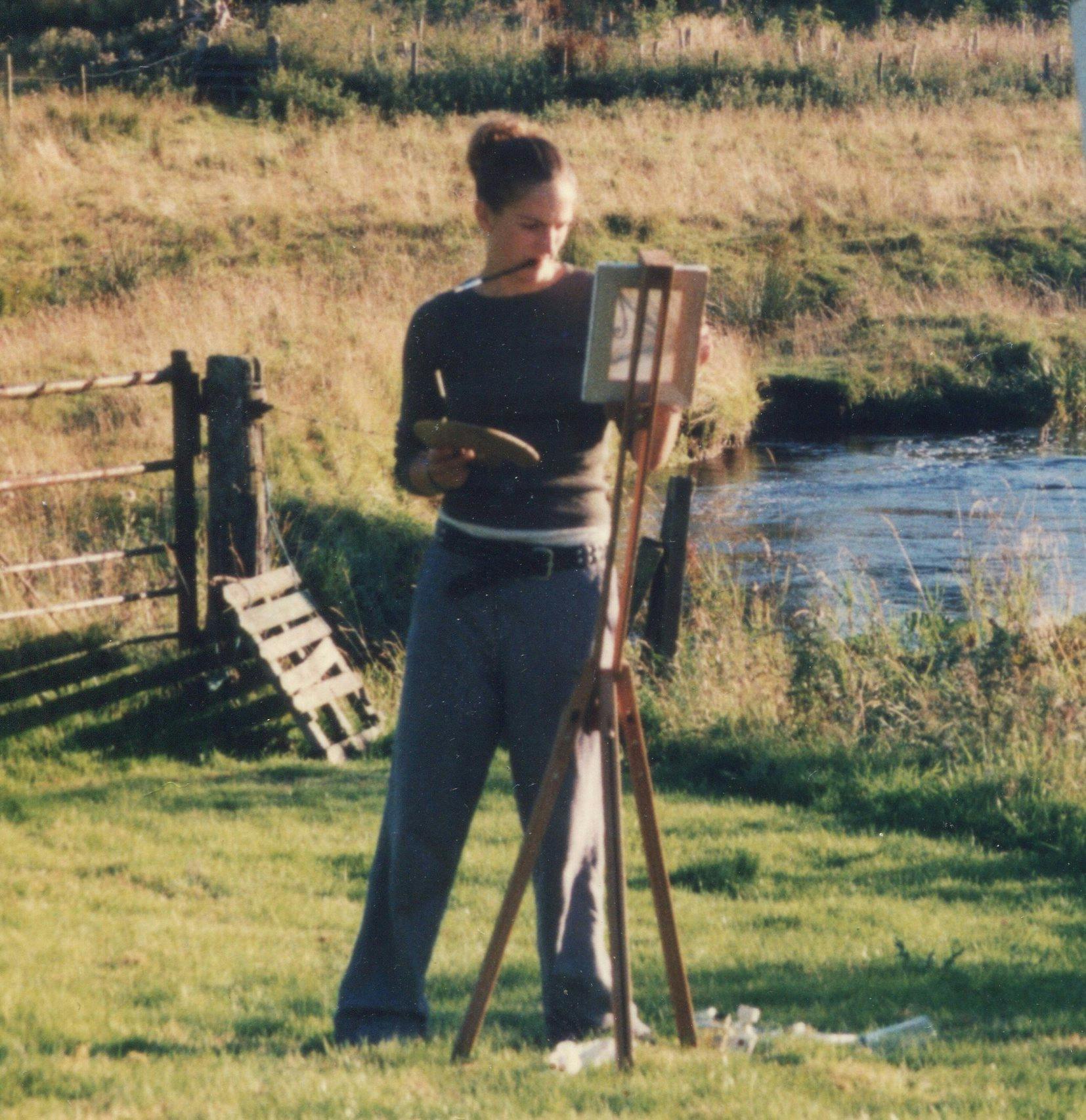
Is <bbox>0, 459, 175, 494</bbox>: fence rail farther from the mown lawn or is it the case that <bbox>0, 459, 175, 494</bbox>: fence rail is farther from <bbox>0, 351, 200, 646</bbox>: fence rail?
the mown lawn

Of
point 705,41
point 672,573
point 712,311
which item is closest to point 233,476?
point 672,573

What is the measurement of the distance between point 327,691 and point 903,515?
8.27 m

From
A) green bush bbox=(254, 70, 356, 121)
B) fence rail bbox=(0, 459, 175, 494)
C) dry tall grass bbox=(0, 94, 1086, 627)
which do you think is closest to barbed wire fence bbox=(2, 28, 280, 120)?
green bush bbox=(254, 70, 356, 121)

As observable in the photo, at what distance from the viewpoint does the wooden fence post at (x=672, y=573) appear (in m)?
9.05

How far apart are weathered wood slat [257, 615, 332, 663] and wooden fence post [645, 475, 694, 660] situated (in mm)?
1889

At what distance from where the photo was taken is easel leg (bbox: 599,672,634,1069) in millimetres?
3268

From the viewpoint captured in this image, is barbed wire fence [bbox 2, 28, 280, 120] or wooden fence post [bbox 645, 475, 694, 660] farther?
barbed wire fence [bbox 2, 28, 280, 120]

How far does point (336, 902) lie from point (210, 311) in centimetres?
1218

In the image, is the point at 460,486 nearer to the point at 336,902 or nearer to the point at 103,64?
the point at 336,902

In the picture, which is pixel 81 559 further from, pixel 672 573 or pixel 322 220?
pixel 322 220

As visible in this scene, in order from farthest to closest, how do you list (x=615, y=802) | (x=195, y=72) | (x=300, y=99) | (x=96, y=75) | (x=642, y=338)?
(x=96, y=75), (x=195, y=72), (x=300, y=99), (x=615, y=802), (x=642, y=338)

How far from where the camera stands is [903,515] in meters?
14.9

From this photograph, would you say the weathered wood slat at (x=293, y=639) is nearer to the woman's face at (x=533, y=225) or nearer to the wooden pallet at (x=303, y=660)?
the wooden pallet at (x=303, y=660)

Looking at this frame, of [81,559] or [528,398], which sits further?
[81,559]
